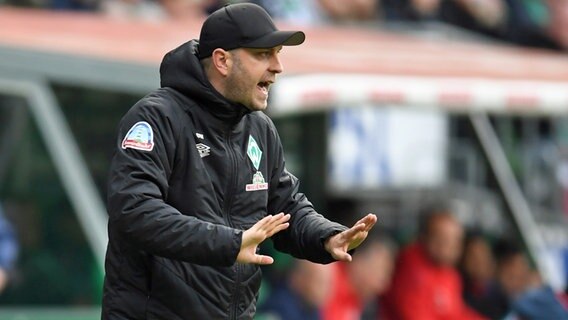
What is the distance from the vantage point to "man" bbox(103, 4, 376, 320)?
4.55 m

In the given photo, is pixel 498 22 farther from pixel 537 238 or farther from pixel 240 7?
pixel 240 7

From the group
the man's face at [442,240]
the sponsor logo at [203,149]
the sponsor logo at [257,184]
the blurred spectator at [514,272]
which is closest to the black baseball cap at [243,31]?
the sponsor logo at [203,149]

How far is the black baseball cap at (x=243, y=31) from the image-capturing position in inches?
185

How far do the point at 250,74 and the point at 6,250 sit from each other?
3302mm

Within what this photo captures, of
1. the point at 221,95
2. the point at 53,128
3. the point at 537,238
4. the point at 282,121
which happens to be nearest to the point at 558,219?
the point at 537,238

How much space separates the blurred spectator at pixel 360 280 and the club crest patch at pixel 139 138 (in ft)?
15.8

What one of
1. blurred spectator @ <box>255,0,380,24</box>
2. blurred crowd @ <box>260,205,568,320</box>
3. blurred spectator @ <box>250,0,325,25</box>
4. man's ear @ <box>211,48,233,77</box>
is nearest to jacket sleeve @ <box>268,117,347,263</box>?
man's ear @ <box>211,48,233,77</box>

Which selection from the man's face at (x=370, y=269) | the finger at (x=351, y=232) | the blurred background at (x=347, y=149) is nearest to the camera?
the finger at (x=351, y=232)

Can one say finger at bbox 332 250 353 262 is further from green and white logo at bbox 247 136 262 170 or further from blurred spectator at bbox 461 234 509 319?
blurred spectator at bbox 461 234 509 319

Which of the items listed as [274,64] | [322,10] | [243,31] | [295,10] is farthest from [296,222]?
[322,10]

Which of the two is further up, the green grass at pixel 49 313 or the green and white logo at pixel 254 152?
the green and white logo at pixel 254 152

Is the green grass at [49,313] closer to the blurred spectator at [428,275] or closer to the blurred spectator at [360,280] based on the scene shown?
the blurred spectator at [360,280]

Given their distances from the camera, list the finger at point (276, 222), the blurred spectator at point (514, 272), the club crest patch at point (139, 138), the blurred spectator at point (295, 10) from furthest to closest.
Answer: the blurred spectator at point (295, 10), the blurred spectator at point (514, 272), the club crest patch at point (139, 138), the finger at point (276, 222)

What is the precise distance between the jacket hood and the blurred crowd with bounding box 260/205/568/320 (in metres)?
3.19
